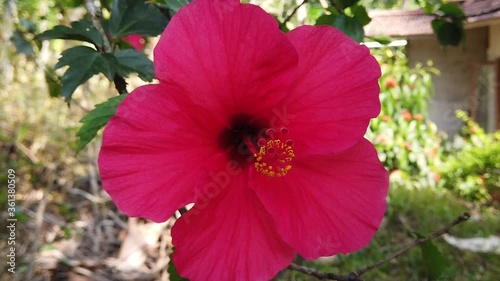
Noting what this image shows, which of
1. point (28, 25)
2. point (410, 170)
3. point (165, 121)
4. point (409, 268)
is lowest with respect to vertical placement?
point (410, 170)

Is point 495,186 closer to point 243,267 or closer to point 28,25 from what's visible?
point 28,25

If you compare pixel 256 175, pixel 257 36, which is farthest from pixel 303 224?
pixel 257 36

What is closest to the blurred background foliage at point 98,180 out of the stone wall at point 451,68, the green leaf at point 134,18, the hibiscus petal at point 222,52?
the stone wall at point 451,68

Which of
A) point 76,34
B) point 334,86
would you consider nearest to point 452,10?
point 334,86

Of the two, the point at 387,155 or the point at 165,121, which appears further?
the point at 387,155

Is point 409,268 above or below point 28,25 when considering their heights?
below

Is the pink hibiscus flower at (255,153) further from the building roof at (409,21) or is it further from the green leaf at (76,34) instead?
the building roof at (409,21)

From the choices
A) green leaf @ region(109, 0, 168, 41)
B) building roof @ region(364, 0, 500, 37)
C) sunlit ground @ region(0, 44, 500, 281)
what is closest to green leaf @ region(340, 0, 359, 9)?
green leaf @ region(109, 0, 168, 41)
